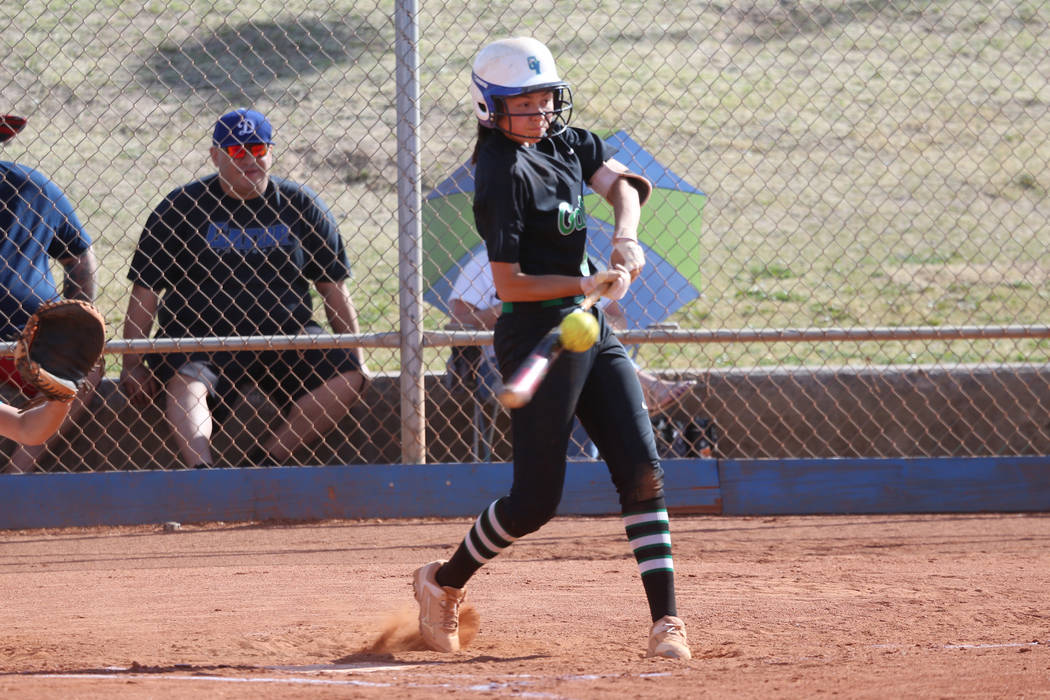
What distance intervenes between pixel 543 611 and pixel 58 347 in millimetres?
1908

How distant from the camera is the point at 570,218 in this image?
3.70 m

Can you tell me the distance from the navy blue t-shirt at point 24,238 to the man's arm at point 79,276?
0.22 feet

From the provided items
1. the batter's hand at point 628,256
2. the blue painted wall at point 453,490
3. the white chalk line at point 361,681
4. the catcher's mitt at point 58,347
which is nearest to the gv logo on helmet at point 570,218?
the batter's hand at point 628,256

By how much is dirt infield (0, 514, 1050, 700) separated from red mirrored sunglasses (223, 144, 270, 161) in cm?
191

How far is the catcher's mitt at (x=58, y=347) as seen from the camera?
3.57 m

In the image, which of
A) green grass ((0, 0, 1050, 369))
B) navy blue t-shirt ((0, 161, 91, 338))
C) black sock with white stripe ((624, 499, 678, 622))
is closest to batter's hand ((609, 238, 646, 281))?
black sock with white stripe ((624, 499, 678, 622))

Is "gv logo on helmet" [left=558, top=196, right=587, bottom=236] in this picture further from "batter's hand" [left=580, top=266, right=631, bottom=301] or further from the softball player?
"batter's hand" [left=580, top=266, right=631, bottom=301]

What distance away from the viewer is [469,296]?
654cm

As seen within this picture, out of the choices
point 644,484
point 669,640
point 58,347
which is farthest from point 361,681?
point 58,347

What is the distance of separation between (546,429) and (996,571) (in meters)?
2.42

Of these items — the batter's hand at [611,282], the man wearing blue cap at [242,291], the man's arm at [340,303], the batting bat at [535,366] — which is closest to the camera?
the batting bat at [535,366]

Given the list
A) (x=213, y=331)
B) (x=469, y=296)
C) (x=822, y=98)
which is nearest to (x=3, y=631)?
(x=213, y=331)

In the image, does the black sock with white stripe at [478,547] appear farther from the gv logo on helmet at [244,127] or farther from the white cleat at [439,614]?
the gv logo on helmet at [244,127]

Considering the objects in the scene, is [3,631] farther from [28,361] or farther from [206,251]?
[206,251]
